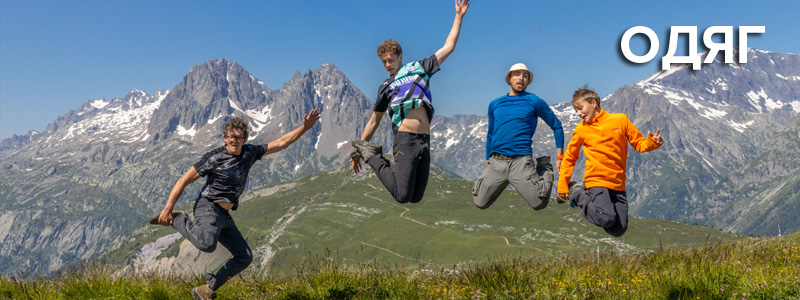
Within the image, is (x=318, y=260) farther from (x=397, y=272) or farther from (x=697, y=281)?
(x=697, y=281)

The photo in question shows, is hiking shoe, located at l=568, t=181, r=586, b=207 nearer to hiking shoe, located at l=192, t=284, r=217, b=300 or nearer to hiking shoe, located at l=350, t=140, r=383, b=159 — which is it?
hiking shoe, located at l=350, t=140, r=383, b=159

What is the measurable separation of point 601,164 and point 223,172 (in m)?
7.34

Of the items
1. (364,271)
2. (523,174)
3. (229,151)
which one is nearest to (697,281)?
(523,174)

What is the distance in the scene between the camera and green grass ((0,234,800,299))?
706 centimetres

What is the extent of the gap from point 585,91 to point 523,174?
217cm

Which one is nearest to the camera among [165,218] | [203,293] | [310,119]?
[203,293]

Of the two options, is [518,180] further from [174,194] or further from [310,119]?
[174,194]

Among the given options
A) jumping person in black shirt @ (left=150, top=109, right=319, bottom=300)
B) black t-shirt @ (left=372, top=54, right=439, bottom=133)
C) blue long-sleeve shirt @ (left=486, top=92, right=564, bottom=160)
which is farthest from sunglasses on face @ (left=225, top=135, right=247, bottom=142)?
blue long-sleeve shirt @ (left=486, top=92, right=564, bottom=160)

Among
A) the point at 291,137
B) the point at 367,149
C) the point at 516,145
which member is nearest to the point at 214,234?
the point at 291,137

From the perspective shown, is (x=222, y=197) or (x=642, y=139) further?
(x=642, y=139)

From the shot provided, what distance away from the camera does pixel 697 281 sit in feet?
23.5

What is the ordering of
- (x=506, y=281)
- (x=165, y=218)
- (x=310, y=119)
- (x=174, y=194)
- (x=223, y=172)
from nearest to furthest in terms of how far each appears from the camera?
(x=506, y=281)
(x=165, y=218)
(x=174, y=194)
(x=223, y=172)
(x=310, y=119)

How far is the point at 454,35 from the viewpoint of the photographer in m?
11.0

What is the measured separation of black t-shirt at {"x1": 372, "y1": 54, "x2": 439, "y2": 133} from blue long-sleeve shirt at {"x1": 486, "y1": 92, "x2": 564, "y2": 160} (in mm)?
1813
